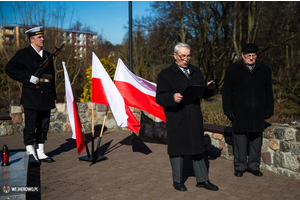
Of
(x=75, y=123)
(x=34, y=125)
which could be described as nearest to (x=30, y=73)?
(x=34, y=125)

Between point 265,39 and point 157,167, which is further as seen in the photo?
point 265,39

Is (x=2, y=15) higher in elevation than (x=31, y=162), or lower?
higher

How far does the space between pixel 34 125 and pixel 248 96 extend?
11.8 ft

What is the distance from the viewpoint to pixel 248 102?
5.24 m

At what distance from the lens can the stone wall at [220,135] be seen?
5184mm

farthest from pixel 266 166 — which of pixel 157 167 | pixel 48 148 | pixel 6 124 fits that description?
pixel 6 124

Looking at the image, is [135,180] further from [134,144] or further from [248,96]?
[134,144]

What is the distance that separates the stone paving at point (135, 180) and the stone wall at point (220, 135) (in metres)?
0.19

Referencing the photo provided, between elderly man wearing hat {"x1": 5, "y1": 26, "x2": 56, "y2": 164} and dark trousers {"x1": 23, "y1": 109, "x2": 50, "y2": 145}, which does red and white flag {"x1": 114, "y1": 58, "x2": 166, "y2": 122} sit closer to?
elderly man wearing hat {"x1": 5, "y1": 26, "x2": 56, "y2": 164}

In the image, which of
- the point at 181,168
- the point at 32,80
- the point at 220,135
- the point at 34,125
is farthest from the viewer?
the point at 220,135

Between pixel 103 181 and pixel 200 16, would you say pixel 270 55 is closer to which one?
pixel 200 16

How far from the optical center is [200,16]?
18.1 meters

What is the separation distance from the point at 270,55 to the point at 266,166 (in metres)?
19.1

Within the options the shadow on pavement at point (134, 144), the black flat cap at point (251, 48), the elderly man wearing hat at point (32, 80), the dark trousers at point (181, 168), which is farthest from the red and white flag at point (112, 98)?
the black flat cap at point (251, 48)
